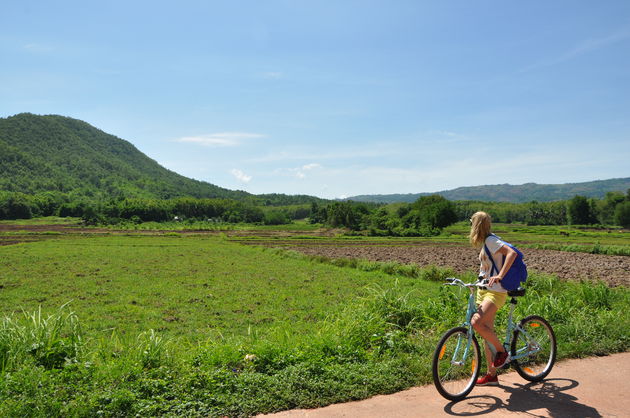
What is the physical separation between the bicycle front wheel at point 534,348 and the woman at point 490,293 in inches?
15.4

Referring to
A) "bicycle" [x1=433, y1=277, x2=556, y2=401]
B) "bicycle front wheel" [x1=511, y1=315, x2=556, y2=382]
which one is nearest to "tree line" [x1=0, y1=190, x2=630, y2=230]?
"bicycle front wheel" [x1=511, y1=315, x2=556, y2=382]

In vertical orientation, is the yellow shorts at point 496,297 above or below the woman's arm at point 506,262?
below

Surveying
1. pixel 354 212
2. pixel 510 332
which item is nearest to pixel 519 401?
pixel 510 332

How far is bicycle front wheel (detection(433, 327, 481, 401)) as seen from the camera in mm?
4734

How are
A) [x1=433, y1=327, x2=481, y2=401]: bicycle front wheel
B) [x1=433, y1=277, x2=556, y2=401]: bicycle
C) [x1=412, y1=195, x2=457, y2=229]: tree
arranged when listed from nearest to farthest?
1. [x1=433, y1=327, x2=481, y2=401]: bicycle front wheel
2. [x1=433, y1=277, x2=556, y2=401]: bicycle
3. [x1=412, y1=195, x2=457, y2=229]: tree

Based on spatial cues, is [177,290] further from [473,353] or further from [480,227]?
[480,227]

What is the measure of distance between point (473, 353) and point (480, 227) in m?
1.84

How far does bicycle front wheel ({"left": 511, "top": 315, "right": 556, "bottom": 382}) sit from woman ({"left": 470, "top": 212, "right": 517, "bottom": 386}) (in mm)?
391

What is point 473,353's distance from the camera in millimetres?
5438

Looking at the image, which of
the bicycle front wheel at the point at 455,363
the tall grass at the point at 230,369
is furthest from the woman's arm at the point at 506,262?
the tall grass at the point at 230,369

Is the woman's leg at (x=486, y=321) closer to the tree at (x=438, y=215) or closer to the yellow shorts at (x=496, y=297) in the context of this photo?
the yellow shorts at (x=496, y=297)

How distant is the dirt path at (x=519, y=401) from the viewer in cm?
439

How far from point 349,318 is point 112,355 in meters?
4.14

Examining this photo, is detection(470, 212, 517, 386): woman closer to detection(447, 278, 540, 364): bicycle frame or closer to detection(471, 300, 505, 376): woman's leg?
detection(471, 300, 505, 376): woman's leg
